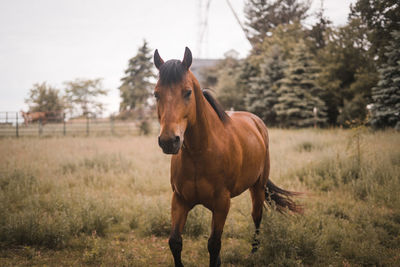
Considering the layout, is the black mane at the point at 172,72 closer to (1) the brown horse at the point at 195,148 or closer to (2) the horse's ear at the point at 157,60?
(1) the brown horse at the point at 195,148

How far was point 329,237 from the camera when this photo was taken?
3.40m

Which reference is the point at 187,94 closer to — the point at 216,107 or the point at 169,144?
the point at 169,144

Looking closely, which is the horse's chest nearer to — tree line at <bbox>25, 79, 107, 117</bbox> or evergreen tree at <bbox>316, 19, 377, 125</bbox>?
evergreen tree at <bbox>316, 19, 377, 125</bbox>

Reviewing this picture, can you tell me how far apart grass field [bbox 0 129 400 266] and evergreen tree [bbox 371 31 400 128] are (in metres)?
6.31

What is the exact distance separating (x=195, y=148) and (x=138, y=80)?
107ft

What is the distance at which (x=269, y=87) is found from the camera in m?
20.0

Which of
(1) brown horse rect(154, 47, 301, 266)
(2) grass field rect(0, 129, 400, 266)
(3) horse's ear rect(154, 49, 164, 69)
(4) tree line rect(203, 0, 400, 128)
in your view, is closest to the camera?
(1) brown horse rect(154, 47, 301, 266)

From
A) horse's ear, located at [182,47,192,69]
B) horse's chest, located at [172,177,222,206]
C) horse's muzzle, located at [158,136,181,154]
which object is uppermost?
horse's ear, located at [182,47,192,69]

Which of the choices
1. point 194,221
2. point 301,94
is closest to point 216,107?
point 194,221

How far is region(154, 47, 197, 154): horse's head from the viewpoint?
162cm

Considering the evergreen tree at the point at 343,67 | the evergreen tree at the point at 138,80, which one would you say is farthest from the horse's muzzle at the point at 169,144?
the evergreen tree at the point at 138,80

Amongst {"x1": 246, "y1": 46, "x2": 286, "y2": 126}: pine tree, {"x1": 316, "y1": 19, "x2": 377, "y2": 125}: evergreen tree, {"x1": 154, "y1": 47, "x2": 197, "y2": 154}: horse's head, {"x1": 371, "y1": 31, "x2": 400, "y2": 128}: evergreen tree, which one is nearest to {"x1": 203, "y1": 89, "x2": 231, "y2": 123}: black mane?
{"x1": 154, "y1": 47, "x2": 197, "y2": 154}: horse's head

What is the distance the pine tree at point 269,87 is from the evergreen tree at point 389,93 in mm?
8033

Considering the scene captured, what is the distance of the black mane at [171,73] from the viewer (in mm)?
1781
